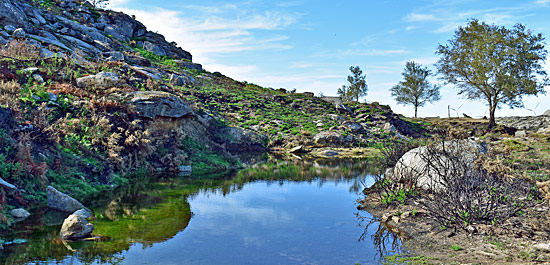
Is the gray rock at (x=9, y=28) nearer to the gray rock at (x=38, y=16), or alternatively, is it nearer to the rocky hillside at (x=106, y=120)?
the rocky hillside at (x=106, y=120)

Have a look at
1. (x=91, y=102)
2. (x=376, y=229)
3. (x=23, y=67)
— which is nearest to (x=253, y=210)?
(x=376, y=229)

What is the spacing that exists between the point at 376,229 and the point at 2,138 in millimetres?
12127

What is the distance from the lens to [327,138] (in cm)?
3447

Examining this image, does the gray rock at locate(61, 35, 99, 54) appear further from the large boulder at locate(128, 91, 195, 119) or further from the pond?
the pond

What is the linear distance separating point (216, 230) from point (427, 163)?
7.16 m

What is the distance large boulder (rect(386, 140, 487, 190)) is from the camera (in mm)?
12019

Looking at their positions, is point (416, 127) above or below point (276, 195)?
above

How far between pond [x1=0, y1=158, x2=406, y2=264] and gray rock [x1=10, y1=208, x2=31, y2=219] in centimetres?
50

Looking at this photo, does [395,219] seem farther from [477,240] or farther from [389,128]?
[389,128]

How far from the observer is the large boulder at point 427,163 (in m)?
12.0

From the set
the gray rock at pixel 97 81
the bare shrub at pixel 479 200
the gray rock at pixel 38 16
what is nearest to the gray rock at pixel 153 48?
the gray rock at pixel 38 16

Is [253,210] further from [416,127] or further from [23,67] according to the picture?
[416,127]

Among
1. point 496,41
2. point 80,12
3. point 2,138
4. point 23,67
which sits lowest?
point 2,138

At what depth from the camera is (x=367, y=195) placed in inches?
576
